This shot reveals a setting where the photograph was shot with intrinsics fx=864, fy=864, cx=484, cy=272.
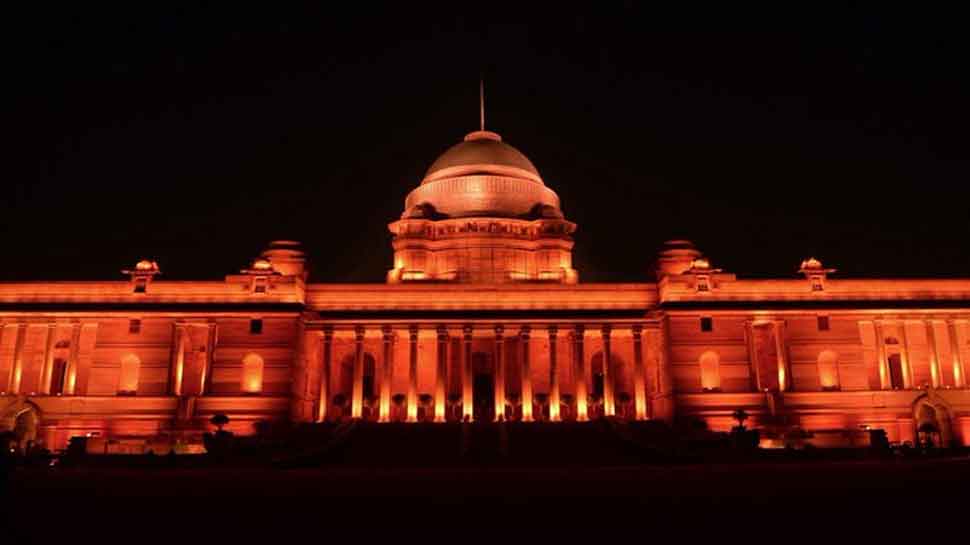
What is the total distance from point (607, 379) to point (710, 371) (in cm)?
633

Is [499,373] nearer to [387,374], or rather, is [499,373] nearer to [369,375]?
[387,374]

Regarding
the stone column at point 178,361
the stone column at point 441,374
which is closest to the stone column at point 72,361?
the stone column at point 178,361

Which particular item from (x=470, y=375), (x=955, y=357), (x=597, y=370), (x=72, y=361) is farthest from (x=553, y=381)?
(x=72, y=361)

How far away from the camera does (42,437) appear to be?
164 feet

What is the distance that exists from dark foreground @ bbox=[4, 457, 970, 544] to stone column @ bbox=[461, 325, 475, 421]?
27190 millimetres

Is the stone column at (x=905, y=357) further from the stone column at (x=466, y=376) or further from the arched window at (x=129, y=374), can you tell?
the arched window at (x=129, y=374)

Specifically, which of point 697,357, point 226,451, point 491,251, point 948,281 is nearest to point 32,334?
point 226,451

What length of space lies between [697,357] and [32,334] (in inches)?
1591

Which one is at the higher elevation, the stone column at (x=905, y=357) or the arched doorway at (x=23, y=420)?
the stone column at (x=905, y=357)

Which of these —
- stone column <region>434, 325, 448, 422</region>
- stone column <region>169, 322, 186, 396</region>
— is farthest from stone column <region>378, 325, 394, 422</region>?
stone column <region>169, 322, 186, 396</region>

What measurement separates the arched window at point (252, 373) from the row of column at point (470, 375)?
370 centimetres

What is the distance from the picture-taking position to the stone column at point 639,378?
2061 inches

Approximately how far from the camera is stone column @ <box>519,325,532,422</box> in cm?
5178

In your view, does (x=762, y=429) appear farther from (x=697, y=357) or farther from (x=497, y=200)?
(x=497, y=200)
